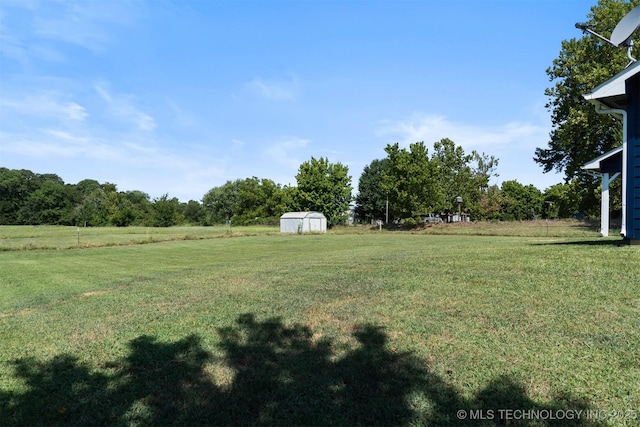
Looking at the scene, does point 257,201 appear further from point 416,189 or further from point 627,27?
point 627,27

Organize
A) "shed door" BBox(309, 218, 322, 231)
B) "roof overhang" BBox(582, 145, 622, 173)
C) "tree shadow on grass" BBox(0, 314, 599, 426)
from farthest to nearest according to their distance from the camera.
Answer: "shed door" BBox(309, 218, 322, 231) < "roof overhang" BBox(582, 145, 622, 173) < "tree shadow on grass" BBox(0, 314, 599, 426)

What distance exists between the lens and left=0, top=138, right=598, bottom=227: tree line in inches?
1767

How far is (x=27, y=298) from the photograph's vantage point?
7.85m

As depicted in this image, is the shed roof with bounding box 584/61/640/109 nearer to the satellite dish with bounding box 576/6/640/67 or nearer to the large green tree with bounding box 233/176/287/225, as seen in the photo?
the satellite dish with bounding box 576/6/640/67

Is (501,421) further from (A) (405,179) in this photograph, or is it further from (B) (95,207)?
(B) (95,207)

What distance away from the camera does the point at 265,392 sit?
10.6 ft

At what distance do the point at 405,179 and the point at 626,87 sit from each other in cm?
3683

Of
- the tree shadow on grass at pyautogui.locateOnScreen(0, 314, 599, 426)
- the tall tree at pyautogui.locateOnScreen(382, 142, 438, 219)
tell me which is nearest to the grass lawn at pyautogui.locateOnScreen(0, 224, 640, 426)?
the tree shadow on grass at pyautogui.locateOnScreen(0, 314, 599, 426)

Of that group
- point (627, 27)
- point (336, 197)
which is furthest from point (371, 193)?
point (627, 27)

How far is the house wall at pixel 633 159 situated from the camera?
805 cm

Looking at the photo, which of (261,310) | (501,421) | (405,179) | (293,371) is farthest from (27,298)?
(405,179)

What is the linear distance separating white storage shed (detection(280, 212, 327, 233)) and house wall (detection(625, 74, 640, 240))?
123ft

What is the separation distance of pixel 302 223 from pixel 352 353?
41.4m

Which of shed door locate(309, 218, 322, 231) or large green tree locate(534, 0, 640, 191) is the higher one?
large green tree locate(534, 0, 640, 191)
